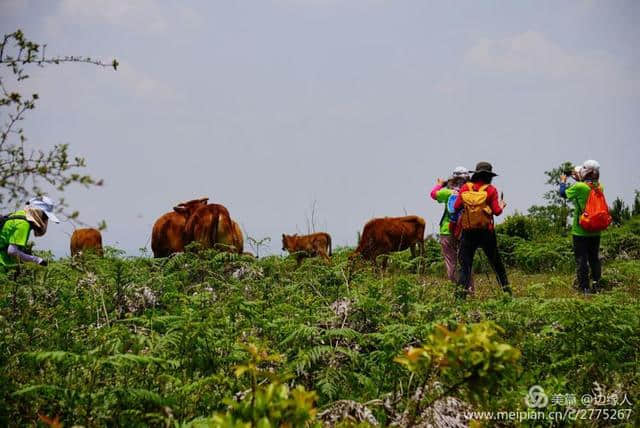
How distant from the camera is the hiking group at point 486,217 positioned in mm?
9164

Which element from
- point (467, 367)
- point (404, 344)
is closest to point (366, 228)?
point (404, 344)

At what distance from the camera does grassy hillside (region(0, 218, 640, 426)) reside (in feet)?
9.09

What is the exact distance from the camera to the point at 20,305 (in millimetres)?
6293

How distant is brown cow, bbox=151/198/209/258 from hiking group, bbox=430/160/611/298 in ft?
15.8

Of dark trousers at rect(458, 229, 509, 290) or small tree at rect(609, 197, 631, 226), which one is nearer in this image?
dark trousers at rect(458, 229, 509, 290)

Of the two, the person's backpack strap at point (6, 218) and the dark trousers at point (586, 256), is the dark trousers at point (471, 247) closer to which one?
the dark trousers at point (586, 256)

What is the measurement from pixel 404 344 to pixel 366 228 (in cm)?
1033

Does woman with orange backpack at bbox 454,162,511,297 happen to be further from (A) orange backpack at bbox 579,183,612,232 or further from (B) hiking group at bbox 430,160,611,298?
(A) orange backpack at bbox 579,183,612,232

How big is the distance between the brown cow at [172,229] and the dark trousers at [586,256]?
699cm

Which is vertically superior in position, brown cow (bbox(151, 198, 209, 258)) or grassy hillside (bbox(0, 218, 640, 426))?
brown cow (bbox(151, 198, 209, 258))

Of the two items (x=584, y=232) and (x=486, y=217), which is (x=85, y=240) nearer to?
(x=486, y=217)

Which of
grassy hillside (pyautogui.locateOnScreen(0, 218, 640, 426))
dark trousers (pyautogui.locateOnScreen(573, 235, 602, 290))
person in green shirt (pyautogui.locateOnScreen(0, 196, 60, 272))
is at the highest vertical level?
person in green shirt (pyautogui.locateOnScreen(0, 196, 60, 272))

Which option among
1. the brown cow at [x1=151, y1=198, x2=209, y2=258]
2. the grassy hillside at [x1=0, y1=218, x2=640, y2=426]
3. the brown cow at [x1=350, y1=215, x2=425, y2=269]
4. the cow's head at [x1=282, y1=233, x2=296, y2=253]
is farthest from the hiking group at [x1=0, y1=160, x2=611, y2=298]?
the cow's head at [x1=282, y1=233, x2=296, y2=253]

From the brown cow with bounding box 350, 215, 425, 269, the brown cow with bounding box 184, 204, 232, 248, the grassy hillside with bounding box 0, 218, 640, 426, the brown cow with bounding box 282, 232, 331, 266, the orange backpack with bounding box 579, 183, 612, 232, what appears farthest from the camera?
the brown cow with bounding box 350, 215, 425, 269
